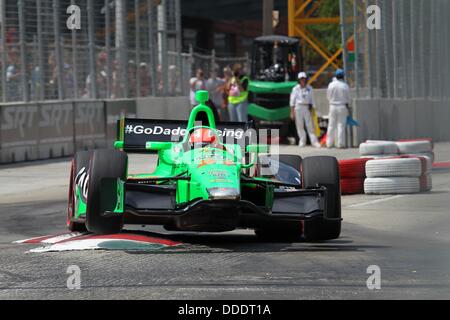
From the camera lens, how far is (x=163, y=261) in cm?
933

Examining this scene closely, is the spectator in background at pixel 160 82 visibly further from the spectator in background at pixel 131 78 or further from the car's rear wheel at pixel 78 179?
the car's rear wheel at pixel 78 179

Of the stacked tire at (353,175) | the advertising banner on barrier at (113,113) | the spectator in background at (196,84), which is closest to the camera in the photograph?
the stacked tire at (353,175)

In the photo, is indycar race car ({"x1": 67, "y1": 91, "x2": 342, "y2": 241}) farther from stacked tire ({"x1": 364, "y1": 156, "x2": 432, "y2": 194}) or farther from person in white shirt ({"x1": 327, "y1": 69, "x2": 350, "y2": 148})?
person in white shirt ({"x1": 327, "y1": 69, "x2": 350, "y2": 148})

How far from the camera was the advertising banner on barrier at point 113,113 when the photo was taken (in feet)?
83.4

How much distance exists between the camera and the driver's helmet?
1097 centimetres

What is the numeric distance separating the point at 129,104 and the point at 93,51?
1866mm

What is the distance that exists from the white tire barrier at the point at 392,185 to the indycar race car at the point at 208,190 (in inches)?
156

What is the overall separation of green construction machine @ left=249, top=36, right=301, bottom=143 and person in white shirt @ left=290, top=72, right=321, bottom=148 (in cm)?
158

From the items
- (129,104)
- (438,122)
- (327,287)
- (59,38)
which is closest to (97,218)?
(327,287)

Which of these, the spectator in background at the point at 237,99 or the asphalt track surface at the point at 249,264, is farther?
the spectator in background at the point at 237,99

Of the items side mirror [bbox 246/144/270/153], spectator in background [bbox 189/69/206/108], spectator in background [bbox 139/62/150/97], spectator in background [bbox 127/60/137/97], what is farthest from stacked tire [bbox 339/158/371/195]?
spectator in background [bbox 189/69/206/108]

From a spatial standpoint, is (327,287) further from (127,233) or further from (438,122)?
(438,122)

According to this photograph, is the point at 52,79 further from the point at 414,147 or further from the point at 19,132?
the point at 414,147

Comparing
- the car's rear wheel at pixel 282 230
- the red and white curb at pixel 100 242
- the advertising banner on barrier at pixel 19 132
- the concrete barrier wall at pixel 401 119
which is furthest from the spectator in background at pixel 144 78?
the red and white curb at pixel 100 242
